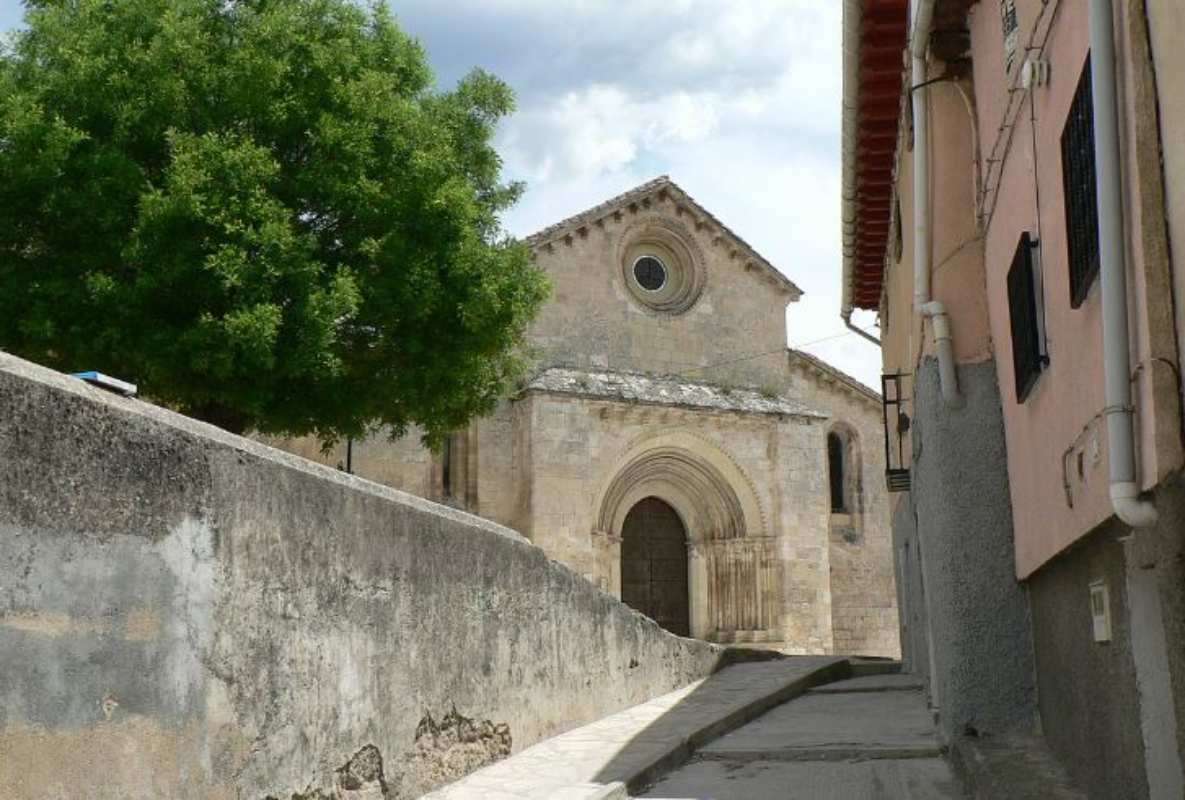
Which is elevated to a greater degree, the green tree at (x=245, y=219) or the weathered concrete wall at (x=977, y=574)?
the green tree at (x=245, y=219)

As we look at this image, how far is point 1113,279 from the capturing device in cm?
367

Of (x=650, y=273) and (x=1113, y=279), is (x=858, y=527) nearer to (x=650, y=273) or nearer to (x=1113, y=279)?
(x=650, y=273)

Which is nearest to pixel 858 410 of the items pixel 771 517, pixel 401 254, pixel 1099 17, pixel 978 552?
pixel 771 517

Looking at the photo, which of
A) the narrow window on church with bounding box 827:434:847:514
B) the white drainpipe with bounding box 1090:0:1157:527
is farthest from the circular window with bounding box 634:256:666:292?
the white drainpipe with bounding box 1090:0:1157:527

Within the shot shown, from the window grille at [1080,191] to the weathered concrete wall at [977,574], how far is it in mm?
2519

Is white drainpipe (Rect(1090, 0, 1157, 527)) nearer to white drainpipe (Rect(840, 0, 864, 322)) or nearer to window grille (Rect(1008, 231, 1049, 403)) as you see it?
window grille (Rect(1008, 231, 1049, 403))

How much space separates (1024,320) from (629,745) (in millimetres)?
4342

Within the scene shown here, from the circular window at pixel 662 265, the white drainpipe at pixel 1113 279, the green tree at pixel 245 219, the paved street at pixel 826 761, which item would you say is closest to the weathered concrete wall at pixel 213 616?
the paved street at pixel 826 761

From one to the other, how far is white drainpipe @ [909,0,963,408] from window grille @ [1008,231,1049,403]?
94cm

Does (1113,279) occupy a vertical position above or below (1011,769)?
above

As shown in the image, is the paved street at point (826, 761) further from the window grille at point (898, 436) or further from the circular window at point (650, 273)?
the circular window at point (650, 273)

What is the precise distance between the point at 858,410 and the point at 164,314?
1529cm

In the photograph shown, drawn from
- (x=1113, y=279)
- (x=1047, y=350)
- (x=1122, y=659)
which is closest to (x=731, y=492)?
(x=1047, y=350)

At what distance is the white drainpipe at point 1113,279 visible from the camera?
142 inches
